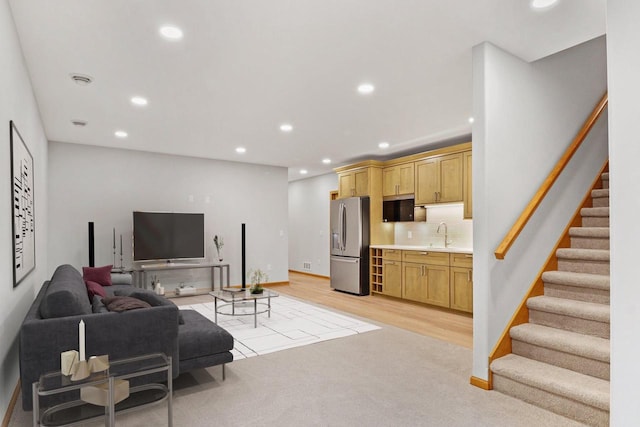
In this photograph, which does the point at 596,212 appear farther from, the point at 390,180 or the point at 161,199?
the point at 161,199

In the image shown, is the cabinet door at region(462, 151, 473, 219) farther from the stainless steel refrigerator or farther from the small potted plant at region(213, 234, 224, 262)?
the small potted plant at region(213, 234, 224, 262)

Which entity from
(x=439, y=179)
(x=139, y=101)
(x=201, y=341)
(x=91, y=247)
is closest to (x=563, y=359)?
(x=201, y=341)

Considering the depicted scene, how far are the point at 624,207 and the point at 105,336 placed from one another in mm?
2898

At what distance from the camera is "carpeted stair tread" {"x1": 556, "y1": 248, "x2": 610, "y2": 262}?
3192 millimetres

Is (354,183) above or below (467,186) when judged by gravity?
above

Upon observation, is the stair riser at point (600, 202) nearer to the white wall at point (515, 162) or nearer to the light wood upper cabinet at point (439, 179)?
the white wall at point (515, 162)

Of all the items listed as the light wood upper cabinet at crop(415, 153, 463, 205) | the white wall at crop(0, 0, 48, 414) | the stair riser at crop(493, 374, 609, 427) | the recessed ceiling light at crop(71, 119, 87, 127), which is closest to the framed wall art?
the white wall at crop(0, 0, 48, 414)

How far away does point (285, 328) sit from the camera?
4602 mm

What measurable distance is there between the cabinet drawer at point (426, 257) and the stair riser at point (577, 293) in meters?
2.13

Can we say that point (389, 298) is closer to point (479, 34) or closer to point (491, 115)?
point (491, 115)

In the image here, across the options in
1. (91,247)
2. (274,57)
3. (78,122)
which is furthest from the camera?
(91,247)

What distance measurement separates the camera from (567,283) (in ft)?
10.4

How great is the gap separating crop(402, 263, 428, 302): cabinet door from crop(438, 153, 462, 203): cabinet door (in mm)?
→ 1108

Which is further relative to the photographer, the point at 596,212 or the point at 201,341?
the point at 596,212
